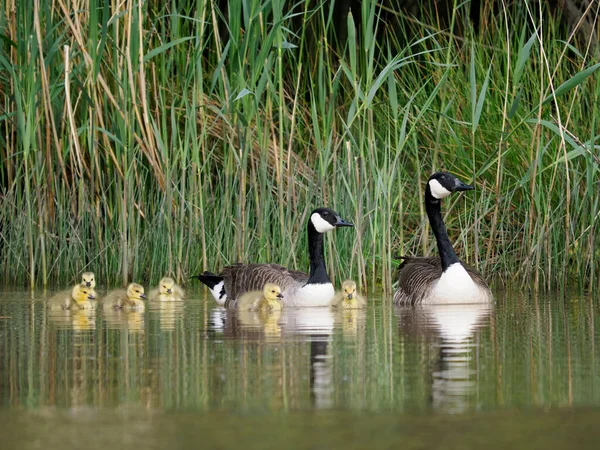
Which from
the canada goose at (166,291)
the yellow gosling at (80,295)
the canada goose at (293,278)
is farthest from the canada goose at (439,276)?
the yellow gosling at (80,295)

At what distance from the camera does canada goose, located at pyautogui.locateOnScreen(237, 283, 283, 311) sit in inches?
367

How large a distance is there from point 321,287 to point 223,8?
7.82 metres

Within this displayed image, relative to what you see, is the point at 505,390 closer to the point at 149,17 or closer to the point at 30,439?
the point at 30,439

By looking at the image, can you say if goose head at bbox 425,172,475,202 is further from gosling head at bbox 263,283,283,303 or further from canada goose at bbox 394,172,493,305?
gosling head at bbox 263,283,283,303

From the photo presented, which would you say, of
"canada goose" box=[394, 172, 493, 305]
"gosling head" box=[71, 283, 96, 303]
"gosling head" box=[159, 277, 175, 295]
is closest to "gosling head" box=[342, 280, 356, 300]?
"canada goose" box=[394, 172, 493, 305]

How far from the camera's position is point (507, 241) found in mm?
11648

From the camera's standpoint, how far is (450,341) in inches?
277

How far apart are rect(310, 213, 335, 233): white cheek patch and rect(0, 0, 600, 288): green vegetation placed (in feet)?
1.32

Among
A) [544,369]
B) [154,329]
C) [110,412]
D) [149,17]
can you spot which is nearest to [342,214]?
[149,17]

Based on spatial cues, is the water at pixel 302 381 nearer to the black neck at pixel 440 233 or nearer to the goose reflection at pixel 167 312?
the goose reflection at pixel 167 312

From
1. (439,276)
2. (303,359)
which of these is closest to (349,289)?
(439,276)

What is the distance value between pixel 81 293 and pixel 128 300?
34 cm

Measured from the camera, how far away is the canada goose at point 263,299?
9316mm

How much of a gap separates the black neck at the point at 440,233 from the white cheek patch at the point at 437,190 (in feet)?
0.20
